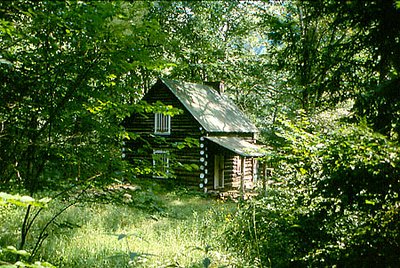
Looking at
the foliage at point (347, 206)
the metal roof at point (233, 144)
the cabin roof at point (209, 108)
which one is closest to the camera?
the foliage at point (347, 206)

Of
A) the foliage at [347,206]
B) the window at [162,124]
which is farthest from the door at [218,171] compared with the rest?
the foliage at [347,206]

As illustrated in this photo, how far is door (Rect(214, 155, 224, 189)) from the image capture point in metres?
21.4

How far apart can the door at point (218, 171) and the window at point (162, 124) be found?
3449 millimetres

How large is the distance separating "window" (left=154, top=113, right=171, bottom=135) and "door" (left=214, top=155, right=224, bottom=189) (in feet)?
11.3

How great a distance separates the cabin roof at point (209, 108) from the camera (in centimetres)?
2067

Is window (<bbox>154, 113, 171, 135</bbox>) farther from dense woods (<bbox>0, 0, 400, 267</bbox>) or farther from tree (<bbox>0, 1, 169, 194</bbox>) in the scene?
tree (<bbox>0, 1, 169, 194</bbox>)

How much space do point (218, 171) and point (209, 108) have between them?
402cm

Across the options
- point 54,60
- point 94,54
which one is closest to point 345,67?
point 94,54

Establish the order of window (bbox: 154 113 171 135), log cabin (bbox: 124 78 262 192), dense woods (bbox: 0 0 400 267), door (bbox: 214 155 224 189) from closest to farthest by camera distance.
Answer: dense woods (bbox: 0 0 400 267), log cabin (bbox: 124 78 262 192), door (bbox: 214 155 224 189), window (bbox: 154 113 171 135)

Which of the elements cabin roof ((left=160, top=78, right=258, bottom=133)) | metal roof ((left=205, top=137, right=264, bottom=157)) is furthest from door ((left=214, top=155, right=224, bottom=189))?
cabin roof ((left=160, top=78, right=258, bottom=133))

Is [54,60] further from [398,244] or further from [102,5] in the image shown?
[398,244]

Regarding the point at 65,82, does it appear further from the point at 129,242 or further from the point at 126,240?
the point at 129,242

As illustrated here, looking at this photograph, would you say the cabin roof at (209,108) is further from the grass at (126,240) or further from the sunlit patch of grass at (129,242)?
the grass at (126,240)

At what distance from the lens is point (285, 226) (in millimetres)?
5184
